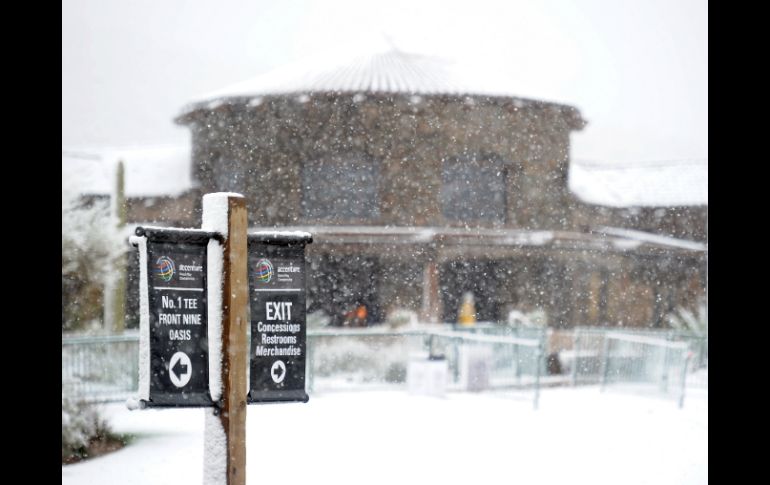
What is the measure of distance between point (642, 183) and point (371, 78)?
10817 mm

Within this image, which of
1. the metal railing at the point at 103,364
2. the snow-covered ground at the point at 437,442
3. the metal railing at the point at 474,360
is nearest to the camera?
the snow-covered ground at the point at 437,442

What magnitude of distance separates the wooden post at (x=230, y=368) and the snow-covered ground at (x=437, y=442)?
4259 mm

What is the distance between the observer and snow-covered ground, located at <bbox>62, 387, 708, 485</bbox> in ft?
33.8

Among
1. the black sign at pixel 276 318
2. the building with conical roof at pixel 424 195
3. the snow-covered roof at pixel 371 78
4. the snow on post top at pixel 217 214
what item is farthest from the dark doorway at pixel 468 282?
the snow on post top at pixel 217 214

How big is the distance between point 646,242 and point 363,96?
949cm

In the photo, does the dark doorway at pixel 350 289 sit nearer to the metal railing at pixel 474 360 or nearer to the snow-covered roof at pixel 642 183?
the snow-covered roof at pixel 642 183

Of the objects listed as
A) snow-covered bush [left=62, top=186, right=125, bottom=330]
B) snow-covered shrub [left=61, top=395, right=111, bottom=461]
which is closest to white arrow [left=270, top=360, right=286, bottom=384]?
snow-covered shrub [left=61, top=395, right=111, bottom=461]

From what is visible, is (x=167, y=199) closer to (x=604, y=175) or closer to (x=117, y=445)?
(x=604, y=175)

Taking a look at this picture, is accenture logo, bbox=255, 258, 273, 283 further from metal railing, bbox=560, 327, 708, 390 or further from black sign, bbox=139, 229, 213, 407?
metal railing, bbox=560, 327, 708, 390

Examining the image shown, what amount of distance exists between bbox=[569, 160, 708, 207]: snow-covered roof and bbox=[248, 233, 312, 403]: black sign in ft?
90.8

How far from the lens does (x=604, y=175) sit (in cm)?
3862

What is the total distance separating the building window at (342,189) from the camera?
1198 inches

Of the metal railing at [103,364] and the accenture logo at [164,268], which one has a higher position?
the accenture logo at [164,268]
